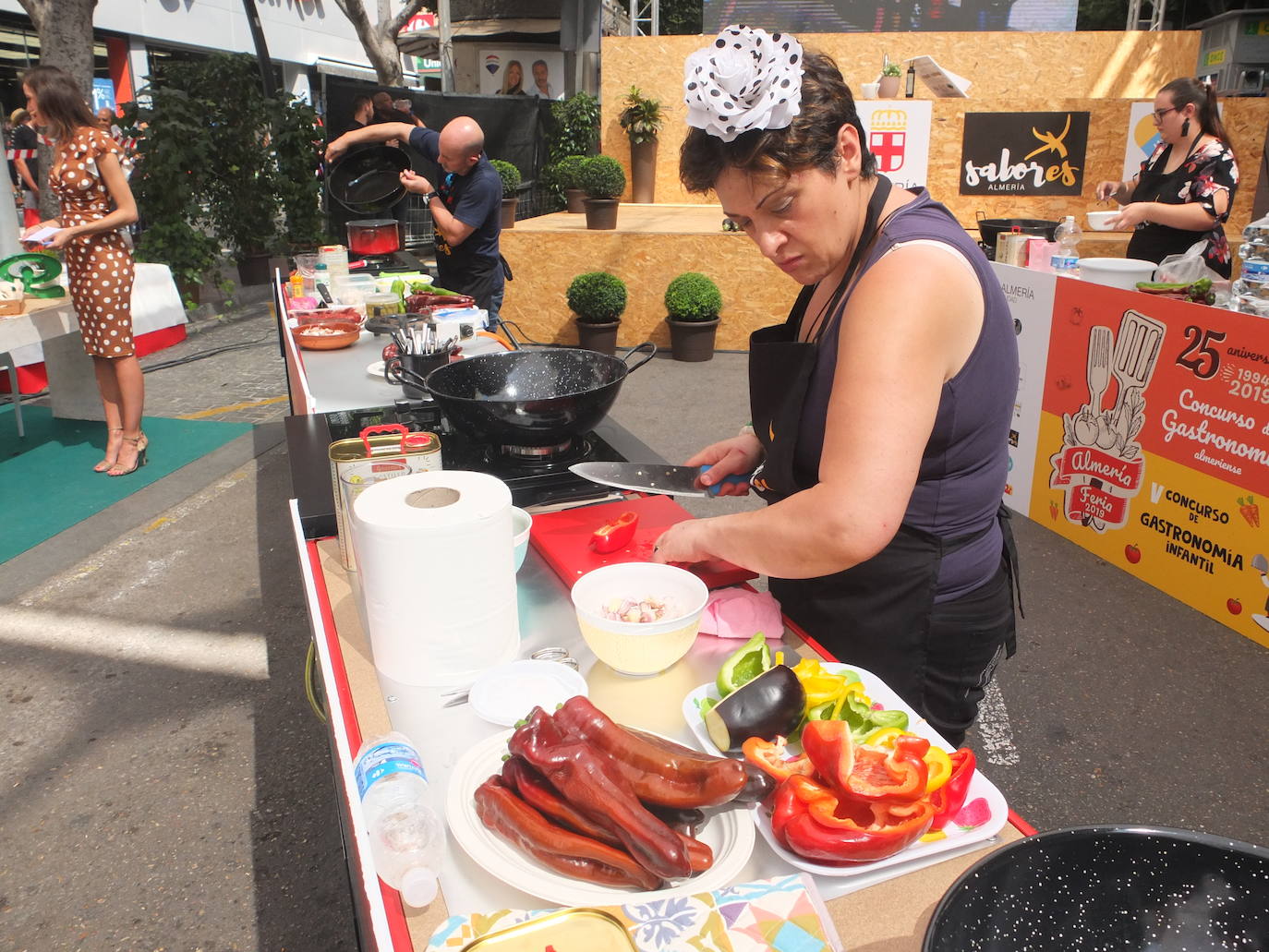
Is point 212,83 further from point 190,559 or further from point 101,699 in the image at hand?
point 101,699

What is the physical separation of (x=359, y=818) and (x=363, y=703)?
385 millimetres

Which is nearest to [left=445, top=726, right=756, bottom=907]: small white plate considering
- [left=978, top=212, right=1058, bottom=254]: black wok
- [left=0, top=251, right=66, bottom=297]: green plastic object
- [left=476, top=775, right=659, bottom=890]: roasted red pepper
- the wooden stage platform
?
[left=476, top=775, right=659, bottom=890]: roasted red pepper

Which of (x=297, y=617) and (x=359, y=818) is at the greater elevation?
(x=359, y=818)

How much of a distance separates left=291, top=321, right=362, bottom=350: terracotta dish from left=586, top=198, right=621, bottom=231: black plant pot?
5033 mm

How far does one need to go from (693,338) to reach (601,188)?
2.06 m

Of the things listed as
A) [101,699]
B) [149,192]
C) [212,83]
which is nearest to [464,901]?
[101,699]

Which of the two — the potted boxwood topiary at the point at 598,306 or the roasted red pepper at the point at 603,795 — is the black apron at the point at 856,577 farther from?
the potted boxwood topiary at the point at 598,306

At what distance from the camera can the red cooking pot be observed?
16.9ft

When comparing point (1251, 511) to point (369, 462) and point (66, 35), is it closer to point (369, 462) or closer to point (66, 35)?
point (369, 462)

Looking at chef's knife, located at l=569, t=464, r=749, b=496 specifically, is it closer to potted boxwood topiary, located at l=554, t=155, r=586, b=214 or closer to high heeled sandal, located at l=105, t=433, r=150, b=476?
high heeled sandal, located at l=105, t=433, r=150, b=476

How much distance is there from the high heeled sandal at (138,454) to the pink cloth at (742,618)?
16.2 feet

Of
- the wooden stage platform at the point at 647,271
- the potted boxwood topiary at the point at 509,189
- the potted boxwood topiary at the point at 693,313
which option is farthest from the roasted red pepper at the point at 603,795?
the potted boxwood topiary at the point at 509,189

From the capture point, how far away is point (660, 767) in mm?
997

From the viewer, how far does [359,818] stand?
38.6 inches
